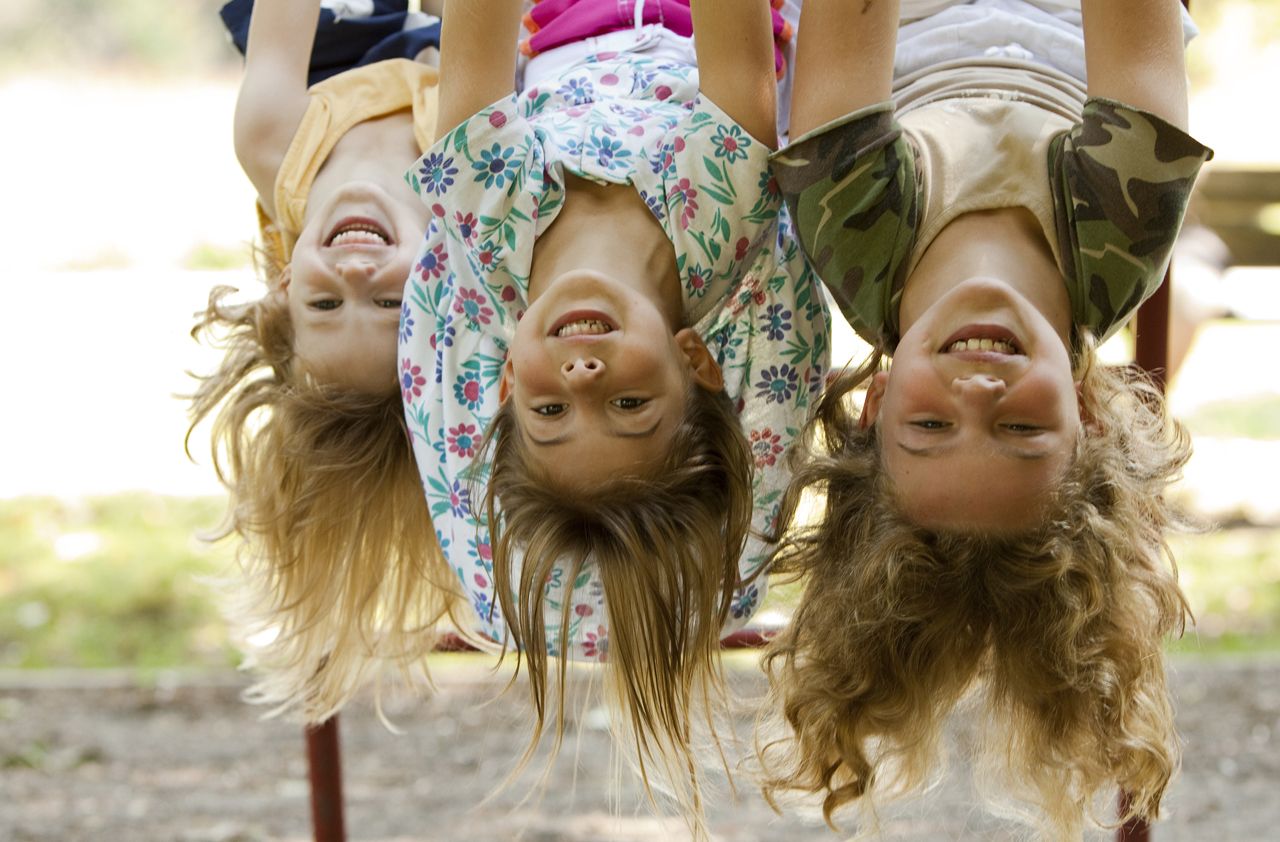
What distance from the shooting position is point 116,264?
22.7 ft

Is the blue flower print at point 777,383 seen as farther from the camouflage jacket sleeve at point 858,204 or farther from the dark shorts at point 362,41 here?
the dark shorts at point 362,41

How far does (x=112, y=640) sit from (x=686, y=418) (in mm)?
2968

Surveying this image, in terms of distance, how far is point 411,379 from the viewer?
207 centimetres

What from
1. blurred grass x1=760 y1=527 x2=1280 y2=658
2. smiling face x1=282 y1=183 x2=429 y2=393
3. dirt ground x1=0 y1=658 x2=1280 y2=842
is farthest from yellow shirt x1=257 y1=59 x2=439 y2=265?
blurred grass x1=760 y1=527 x2=1280 y2=658

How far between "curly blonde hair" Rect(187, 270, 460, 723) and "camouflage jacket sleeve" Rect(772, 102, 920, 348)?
2.40 ft

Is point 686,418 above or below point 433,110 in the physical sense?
below

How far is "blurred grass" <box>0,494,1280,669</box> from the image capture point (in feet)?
13.8

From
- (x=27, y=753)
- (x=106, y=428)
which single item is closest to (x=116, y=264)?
(x=106, y=428)

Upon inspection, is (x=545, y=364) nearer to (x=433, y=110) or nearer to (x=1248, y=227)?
(x=433, y=110)

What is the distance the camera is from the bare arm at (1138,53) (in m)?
1.67

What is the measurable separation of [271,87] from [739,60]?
82 centimetres

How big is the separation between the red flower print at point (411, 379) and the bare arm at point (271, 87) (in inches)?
16.6

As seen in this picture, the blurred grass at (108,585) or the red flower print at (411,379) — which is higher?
the red flower print at (411,379)

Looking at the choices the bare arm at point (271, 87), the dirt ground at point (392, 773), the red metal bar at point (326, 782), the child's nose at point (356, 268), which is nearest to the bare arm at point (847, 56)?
the child's nose at point (356, 268)
